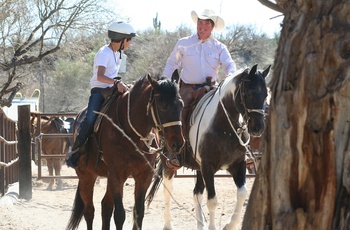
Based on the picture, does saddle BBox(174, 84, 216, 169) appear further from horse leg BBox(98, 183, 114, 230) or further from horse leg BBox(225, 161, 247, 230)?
horse leg BBox(98, 183, 114, 230)

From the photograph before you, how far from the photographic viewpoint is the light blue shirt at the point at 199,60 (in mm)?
9438

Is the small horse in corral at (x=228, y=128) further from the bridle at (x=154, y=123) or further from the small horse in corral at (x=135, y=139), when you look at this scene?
the bridle at (x=154, y=123)

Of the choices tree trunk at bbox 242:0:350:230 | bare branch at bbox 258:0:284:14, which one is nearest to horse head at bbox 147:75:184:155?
bare branch at bbox 258:0:284:14

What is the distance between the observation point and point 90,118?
8.26 metres

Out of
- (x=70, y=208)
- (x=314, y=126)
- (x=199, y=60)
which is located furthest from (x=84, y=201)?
(x=314, y=126)

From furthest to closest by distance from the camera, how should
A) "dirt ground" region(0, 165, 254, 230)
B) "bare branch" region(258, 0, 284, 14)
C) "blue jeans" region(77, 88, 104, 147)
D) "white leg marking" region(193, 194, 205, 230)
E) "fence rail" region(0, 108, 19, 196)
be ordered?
"fence rail" region(0, 108, 19, 196) < "dirt ground" region(0, 165, 254, 230) < "blue jeans" region(77, 88, 104, 147) < "white leg marking" region(193, 194, 205, 230) < "bare branch" region(258, 0, 284, 14)

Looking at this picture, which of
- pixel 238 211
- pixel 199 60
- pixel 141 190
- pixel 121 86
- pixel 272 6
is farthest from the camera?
pixel 199 60

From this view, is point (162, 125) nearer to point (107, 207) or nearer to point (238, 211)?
point (107, 207)

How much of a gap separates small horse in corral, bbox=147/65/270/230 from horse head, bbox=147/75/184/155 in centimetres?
100

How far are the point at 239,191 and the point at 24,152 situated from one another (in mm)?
7315

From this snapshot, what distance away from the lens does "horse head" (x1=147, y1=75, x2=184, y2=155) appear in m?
7.21

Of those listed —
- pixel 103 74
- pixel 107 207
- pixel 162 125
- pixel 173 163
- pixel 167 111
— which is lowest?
pixel 107 207

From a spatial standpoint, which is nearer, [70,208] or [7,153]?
[70,208]

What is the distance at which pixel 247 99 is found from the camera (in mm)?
8258
